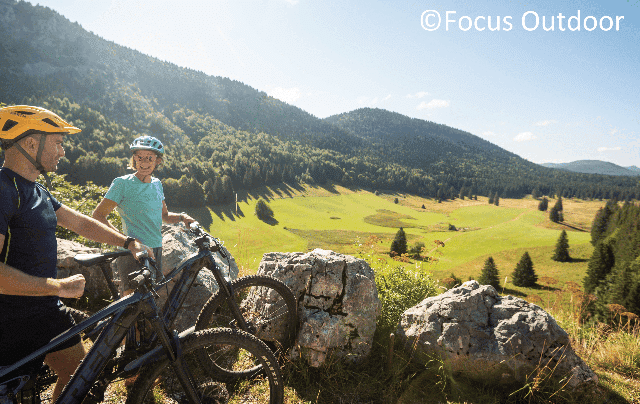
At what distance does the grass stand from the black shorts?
2724mm

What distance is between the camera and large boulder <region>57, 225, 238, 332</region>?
16.4ft

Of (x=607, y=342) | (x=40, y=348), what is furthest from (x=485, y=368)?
(x=40, y=348)

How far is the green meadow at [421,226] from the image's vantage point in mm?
74562

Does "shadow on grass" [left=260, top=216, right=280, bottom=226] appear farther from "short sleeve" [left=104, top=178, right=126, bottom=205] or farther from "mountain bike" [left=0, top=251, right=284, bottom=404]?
"mountain bike" [left=0, top=251, right=284, bottom=404]

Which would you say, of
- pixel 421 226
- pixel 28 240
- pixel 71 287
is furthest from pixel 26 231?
pixel 421 226

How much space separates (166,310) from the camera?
11.4ft

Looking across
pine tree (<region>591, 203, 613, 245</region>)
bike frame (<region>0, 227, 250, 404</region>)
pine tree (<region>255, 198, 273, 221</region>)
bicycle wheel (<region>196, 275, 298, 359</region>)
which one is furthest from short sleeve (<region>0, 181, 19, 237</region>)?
pine tree (<region>591, 203, 613, 245</region>)

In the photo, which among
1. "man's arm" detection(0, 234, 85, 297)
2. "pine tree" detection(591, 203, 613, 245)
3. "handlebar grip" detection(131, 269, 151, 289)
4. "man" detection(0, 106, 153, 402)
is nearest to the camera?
"man's arm" detection(0, 234, 85, 297)

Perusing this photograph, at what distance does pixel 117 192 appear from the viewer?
12.2ft

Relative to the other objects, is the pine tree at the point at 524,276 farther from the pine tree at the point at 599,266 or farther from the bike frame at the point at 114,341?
the bike frame at the point at 114,341

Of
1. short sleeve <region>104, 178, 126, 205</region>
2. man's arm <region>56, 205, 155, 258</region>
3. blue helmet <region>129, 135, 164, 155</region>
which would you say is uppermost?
blue helmet <region>129, 135, 164, 155</region>

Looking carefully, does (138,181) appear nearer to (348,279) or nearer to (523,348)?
(348,279)

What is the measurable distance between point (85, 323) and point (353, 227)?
110m

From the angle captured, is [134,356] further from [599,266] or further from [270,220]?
[270,220]
